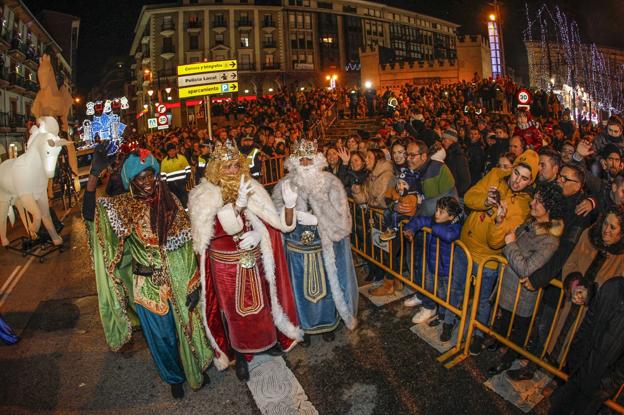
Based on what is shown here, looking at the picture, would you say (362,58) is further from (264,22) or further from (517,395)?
(517,395)

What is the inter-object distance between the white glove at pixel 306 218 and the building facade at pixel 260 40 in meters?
48.2

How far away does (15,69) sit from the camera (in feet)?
109

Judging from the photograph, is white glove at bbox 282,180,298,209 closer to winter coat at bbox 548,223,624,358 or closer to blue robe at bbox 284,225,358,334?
blue robe at bbox 284,225,358,334

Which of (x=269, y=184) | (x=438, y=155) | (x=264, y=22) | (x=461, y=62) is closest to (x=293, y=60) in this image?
(x=264, y=22)

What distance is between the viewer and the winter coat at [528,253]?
324cm

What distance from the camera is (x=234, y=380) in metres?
3.88

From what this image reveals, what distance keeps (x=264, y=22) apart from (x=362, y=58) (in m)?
18.0

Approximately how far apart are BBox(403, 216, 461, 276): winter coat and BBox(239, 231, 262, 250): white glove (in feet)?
5.87

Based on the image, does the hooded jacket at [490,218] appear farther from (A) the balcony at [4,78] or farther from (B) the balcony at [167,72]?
(B) the balcony at [167,72]

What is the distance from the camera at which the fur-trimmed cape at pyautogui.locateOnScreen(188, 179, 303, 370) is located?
3570 mm

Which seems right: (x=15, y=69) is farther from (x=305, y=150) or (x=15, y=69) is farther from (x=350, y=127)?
(x=305, y=150)

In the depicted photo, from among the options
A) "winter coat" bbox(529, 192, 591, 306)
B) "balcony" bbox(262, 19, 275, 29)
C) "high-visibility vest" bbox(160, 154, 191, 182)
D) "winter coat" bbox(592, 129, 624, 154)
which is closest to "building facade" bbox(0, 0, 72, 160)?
"high-visibility vest" bbox(160, 154, 191, 182)

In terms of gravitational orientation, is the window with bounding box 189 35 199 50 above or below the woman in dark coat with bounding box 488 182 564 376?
above

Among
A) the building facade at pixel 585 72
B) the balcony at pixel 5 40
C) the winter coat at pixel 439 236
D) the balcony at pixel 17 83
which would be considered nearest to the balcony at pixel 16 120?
the balcony at pixel 17 83
